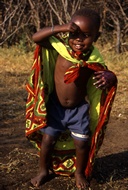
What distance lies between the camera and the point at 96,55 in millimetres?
2766

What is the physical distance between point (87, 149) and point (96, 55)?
693 millimetres

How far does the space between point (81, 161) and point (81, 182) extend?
0.16 metres

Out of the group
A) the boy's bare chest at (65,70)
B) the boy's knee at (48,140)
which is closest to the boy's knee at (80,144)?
the boy's knee at (48,140)

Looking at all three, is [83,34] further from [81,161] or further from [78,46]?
[81,161]

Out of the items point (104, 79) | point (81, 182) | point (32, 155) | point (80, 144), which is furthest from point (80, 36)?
point (32, 155)

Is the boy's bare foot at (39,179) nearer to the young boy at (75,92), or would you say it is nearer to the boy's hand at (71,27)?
the young boy at (75,92)

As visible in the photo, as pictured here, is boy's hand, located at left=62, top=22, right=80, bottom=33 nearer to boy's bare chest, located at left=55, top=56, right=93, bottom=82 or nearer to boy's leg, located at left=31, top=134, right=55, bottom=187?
boy's bare chest, located at left=55, top=56, right=93, bottom=82

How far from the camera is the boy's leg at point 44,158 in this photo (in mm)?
2941

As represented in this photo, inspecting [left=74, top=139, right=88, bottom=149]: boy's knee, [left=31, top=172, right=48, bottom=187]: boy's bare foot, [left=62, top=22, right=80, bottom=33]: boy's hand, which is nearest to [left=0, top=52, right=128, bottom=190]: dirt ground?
[left=31, top=172, right=48, bottom=187]: boy's bare foot

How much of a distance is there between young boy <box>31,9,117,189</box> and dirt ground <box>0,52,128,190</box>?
0.43 ft

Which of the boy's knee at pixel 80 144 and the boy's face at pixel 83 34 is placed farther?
the boy's knee at pixel 80 144

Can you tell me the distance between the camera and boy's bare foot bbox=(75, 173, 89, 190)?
9.74 feet

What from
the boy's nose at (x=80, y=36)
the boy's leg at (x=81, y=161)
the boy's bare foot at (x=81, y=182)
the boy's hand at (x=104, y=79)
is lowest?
the boy's bare foot at (x=81, y=182)

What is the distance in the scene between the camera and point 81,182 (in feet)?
9.78
